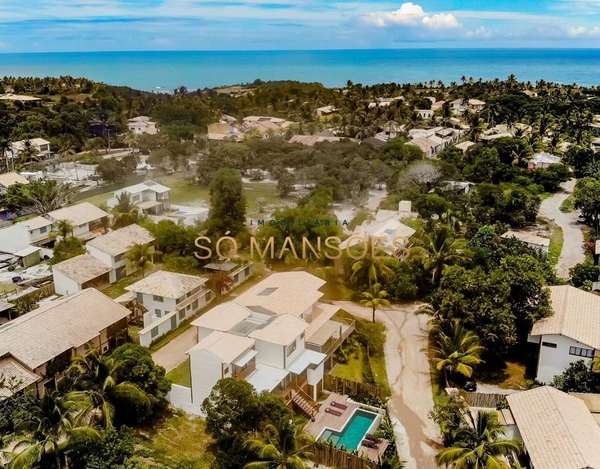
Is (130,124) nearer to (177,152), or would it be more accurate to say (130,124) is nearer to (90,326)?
(177,152)

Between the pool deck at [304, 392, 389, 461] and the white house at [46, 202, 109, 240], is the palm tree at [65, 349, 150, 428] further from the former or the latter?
the white house at [46, 202, 109, 240]

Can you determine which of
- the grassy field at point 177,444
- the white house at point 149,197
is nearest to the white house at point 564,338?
the grassy field at point 177,444

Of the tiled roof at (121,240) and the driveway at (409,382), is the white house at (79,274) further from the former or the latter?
the driveway at (409,382)

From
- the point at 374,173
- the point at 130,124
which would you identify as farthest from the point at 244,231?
the point at 130,124

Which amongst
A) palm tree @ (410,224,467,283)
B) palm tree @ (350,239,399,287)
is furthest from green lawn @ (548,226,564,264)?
palm tree @ (350,239,399,287)

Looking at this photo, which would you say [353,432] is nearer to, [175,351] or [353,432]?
[353,432]

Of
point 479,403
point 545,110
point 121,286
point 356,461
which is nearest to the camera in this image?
point 356,461
